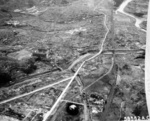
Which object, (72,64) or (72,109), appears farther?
(72,64)

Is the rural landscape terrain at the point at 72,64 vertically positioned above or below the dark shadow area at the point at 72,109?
above

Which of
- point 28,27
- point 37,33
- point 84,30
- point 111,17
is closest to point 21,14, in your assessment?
point 28,27

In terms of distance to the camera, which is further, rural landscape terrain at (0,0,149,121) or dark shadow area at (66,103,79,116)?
rural landscape terrain at (0,0,149,121)

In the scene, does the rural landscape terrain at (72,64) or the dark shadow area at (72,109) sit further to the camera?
the rural landscape terrain at (72,64)

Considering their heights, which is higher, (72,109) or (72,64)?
(72,64)

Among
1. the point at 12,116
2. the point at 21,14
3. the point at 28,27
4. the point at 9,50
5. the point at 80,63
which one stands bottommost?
the point at 12,116

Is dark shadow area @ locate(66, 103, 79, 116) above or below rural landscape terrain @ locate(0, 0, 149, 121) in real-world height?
below

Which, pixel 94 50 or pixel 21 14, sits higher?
pixel 21 14

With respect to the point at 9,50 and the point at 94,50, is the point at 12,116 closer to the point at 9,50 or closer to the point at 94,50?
the point at 9,50
